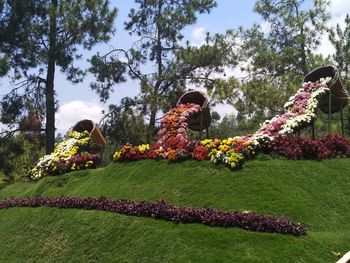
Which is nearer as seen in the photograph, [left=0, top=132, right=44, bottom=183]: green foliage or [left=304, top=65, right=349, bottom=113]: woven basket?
[left=304, top=65, right=349, bottom=113]: woven basket

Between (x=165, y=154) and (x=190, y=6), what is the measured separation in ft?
52.0

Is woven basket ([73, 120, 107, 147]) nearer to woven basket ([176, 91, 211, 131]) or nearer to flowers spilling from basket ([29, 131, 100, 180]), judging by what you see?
flowers spilling from basket ([29, 131, 100, 180])

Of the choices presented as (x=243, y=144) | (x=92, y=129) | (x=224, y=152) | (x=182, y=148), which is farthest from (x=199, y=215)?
(x=92, y=129)

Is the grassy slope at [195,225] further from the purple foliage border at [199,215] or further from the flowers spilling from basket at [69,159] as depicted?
the flowers spilling from basket at [69,159]

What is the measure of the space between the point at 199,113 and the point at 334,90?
3.40m

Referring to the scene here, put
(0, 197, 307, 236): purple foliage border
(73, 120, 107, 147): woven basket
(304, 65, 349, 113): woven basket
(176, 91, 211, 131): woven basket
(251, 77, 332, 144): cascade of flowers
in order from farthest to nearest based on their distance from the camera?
(73, 120, 107, 147): woven basket, (176, 91, 211, 131): woven basket, (304, 65, 349, 113): woven basket, (251, 77, 332, 144): cascade of flowers, (0, 197, 307, 236): purple foliage border

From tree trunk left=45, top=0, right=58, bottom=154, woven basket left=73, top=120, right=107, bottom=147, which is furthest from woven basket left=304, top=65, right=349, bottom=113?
tree trunk left=45, top=0, right=58, bottom=154

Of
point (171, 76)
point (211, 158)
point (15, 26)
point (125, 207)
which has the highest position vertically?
point (15, 26)

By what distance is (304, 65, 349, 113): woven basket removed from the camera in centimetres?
1260

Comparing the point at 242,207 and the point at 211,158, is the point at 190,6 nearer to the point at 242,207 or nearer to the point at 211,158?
the point at 211,158

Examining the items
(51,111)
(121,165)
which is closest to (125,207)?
(121,165)

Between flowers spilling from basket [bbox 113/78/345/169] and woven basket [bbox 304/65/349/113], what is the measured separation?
241 millimetres

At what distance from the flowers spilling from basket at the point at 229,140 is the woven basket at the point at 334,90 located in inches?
9.5

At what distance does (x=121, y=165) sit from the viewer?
12.2 m
